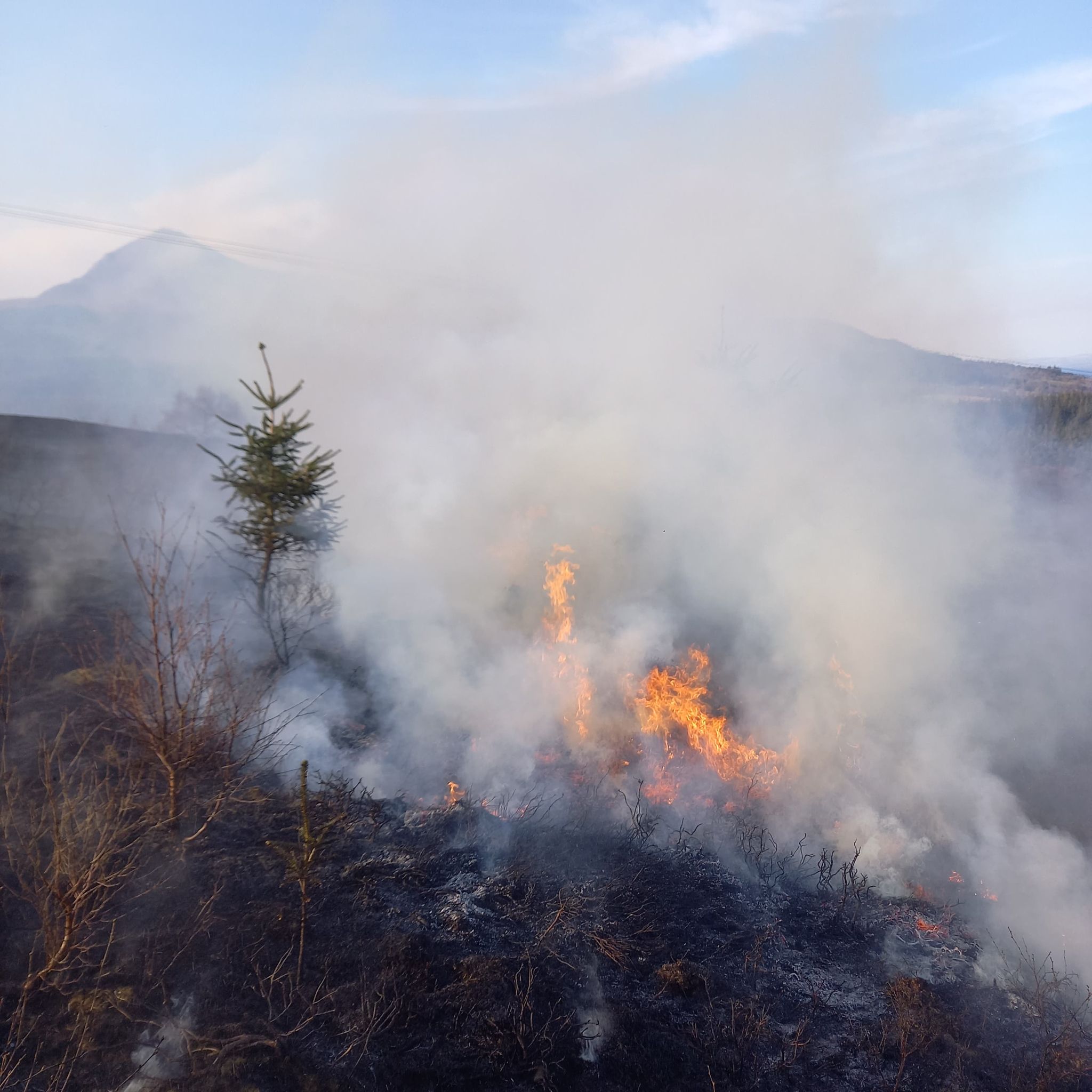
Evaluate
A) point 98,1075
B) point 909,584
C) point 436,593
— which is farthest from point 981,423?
point 98,1075

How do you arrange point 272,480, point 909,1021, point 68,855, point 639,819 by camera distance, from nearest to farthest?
1. point 68,855
2. point 909,1021
3. point 639,819
4. point 272,480

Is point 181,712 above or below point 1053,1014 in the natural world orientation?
above

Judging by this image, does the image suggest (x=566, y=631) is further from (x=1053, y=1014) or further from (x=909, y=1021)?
(x=1053, y=1014)

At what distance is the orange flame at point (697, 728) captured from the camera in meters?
11.3

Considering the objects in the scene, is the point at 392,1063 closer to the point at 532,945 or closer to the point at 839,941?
the point at 532,945

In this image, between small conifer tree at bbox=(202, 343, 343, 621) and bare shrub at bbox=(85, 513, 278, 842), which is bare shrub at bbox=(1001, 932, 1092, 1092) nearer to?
bare shrub at bbox=(85, 513, 278, 842)

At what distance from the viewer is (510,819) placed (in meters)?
9.73

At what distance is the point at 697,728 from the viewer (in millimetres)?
11852

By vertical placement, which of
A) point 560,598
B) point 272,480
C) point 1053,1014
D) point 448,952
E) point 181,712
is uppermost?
point 272,480

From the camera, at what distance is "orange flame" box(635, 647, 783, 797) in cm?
1130

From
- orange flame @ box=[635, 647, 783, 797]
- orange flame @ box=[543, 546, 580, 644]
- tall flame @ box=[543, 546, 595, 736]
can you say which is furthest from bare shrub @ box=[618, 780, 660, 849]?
orange flame @ box=[543, 546, 580, 644]

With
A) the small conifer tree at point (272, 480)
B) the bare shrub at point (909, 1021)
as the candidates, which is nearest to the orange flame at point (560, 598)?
the small conifer tree at point (272, 480)

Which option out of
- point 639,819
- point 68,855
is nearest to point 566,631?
point 639,819

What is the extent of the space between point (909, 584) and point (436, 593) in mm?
11611
